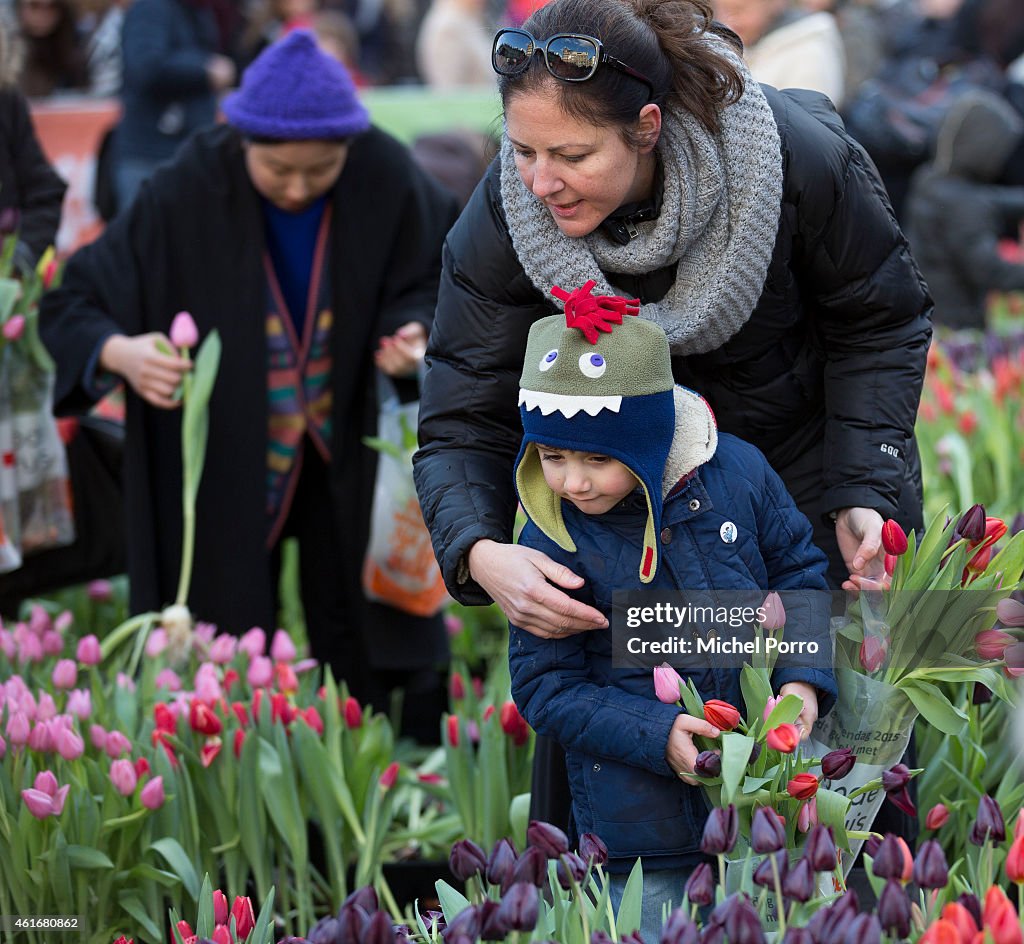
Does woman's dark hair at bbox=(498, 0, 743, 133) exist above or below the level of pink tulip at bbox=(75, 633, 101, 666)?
above

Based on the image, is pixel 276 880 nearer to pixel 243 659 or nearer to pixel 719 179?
pixel 243 659

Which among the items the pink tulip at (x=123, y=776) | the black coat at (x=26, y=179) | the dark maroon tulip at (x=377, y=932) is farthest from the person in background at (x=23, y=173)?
the dark maroon tulip at (x=377, y=932)

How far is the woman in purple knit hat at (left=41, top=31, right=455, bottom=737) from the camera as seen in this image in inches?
141

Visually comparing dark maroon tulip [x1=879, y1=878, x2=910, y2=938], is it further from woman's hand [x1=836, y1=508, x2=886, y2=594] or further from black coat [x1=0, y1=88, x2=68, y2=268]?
black coat [x1=0, y1=88, x2=68, y2=268]

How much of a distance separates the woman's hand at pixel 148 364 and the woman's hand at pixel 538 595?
1476 mm

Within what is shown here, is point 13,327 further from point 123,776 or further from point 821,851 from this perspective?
point 821,851

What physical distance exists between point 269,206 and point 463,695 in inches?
47.5

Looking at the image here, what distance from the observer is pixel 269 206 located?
363 centimetres

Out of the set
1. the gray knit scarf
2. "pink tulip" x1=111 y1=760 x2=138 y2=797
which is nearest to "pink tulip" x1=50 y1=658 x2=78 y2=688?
"pink tulip" x1=111 y1=760 x2=138 y2=797

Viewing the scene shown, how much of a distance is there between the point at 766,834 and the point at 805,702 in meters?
0.38

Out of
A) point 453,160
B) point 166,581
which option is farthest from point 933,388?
point 166,581

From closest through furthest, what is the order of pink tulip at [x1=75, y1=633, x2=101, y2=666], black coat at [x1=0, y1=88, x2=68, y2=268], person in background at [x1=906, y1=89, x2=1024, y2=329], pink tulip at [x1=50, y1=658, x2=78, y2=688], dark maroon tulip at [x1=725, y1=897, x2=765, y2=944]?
dark maroon tulip at [x1=725, y1=897, x2=765, y2=944], pink tulip at [x1=50, y1=658, x2=78, y2=688], pink tulip at [x1=75, y1=633, x2=101, y2=666], black coat at [x1=0, y1=88, x2=68, y2=268], person in background at [x1=906, y1=89, x2=1024, y2=329]

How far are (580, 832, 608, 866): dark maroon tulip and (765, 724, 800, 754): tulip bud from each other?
232mm

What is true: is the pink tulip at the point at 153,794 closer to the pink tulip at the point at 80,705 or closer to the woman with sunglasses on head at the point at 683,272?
the pink tulip at the point at 80,705
